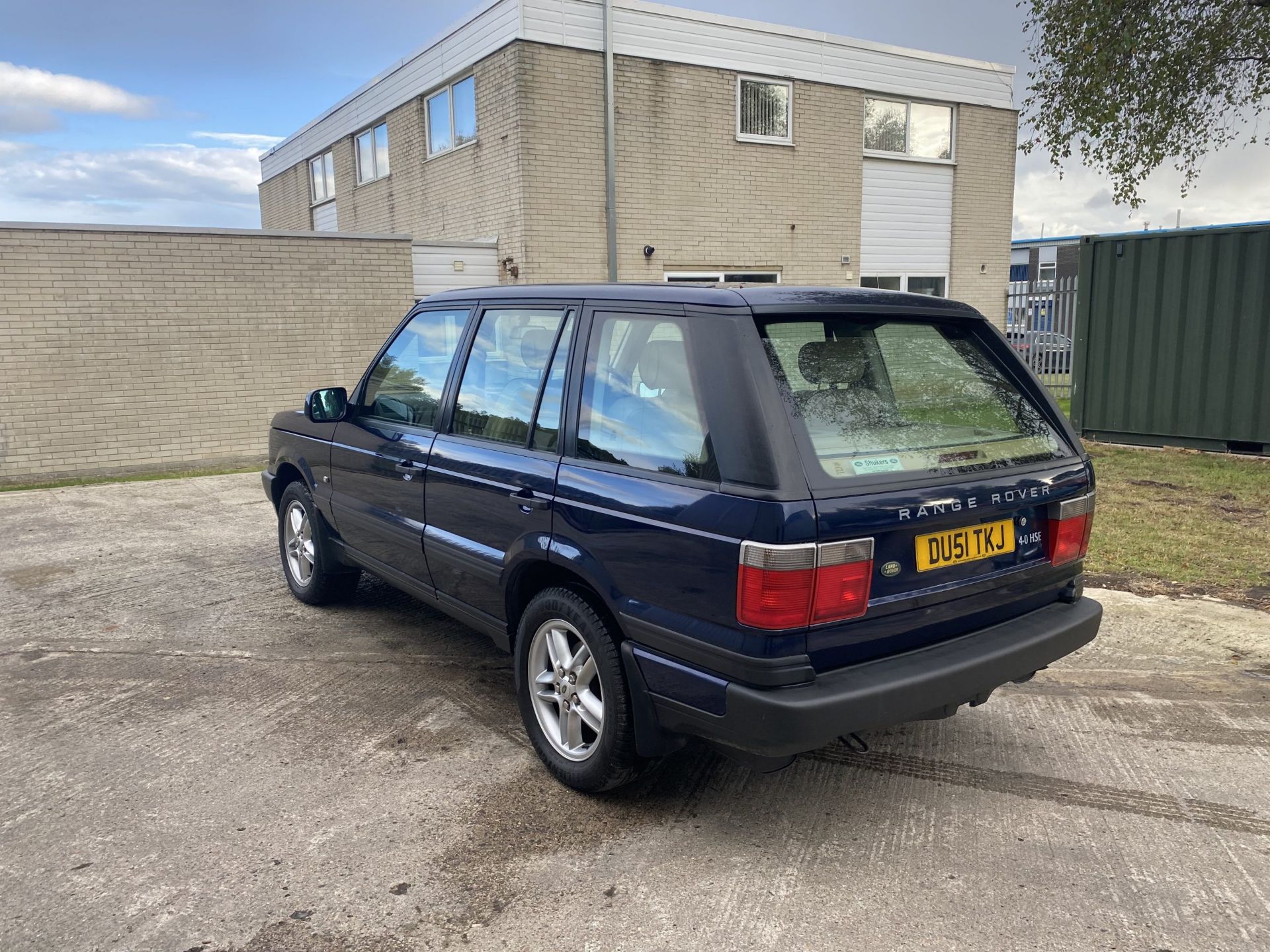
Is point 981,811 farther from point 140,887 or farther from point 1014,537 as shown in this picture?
point 140,887

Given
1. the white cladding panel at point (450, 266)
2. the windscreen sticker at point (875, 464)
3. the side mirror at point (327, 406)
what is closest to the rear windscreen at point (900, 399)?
the windscreen sticker at point (875, 464)

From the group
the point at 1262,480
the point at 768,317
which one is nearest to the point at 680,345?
the point at 768,317

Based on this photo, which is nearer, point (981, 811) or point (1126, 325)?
point (981, 811)

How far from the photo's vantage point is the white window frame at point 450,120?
15.1m

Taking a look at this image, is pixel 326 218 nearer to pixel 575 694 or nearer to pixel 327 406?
pixel 327 406

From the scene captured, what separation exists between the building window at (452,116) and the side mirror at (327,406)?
11.4 meters

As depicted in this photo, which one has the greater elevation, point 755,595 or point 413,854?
point 755,595

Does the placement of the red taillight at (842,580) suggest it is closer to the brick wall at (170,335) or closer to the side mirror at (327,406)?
the side mirror at (327,406)

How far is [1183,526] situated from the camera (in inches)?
283

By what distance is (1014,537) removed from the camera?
3.22 metres

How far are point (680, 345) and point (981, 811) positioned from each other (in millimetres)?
1913

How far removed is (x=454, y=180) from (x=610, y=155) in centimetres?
314

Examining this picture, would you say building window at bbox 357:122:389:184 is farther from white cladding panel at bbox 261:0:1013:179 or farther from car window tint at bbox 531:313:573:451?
car window tint at bbox 531:313:573:451

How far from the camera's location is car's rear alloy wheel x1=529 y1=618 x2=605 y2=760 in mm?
3342
